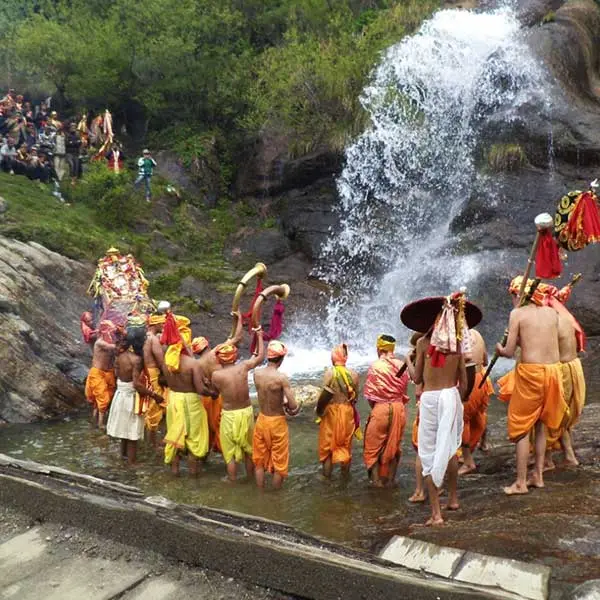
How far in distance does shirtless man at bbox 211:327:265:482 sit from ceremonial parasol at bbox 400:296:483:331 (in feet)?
6.79

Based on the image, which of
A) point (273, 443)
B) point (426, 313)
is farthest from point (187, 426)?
point (426, 313)

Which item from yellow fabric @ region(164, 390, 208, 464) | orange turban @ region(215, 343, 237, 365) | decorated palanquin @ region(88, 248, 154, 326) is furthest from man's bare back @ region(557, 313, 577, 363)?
decorated palanquin @ region(88, 248, 154, 326)

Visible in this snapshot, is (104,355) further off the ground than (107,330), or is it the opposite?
(107,330)

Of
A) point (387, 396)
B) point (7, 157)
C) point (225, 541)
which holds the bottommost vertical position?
point (225, 541)

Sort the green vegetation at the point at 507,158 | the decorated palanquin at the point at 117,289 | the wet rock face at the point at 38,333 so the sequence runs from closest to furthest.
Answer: the wet rock face at the point at 38,333 → the decorated palanquin at the point at 117,289 → the green vegetation at the point at 507,158

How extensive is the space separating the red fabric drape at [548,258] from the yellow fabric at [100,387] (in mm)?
6284

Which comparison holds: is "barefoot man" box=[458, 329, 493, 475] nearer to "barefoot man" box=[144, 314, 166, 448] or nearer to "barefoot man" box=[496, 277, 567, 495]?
"barefoot man" box=[496, 277, 567, 495]

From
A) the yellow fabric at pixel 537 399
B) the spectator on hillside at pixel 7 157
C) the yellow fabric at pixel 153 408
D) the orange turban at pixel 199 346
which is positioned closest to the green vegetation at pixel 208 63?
the spectator on hillside at pixel 7 157

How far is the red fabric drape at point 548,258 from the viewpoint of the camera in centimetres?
546

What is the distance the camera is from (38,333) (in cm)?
1166

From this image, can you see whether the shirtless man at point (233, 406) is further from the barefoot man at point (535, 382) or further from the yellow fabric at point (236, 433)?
the barefoot man at point (535, 382)

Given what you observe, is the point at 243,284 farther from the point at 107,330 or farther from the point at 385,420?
the point at 107,330

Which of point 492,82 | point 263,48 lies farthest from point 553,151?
point 263,48

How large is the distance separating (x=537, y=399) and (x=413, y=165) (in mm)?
14590
